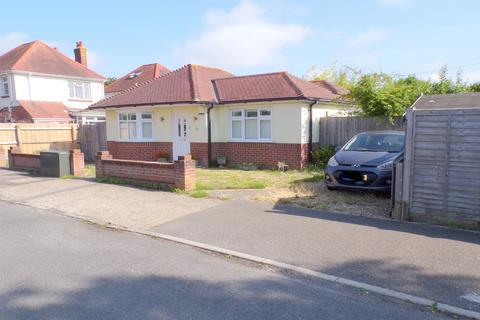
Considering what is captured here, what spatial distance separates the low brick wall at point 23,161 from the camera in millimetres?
13273

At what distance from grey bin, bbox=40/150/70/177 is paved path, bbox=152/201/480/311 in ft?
23.6

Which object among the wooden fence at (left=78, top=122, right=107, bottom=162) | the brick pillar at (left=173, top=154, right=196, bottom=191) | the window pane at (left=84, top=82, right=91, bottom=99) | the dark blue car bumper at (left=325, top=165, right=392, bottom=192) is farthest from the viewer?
the window pane at (left=84, top=82, right=91, bottom=99)

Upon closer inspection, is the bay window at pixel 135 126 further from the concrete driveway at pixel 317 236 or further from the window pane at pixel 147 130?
the concrete driveway at pixel 317 236

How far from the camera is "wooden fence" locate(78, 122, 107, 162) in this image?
1923 cm

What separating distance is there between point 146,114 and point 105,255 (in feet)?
40.7

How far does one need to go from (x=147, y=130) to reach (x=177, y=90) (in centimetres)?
236

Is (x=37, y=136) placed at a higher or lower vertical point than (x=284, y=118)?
lower

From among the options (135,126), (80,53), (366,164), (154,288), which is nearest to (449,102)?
(366,164)

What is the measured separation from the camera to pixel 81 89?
30.6m

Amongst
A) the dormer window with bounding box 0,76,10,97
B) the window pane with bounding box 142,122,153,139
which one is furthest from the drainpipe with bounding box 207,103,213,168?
the dormer window with bounding box 0,76,10,97

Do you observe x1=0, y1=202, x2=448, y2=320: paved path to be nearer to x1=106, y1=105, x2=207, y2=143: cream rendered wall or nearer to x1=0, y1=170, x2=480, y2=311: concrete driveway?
x1=0, y1=170, x2=480, y2=311: concrete driveway

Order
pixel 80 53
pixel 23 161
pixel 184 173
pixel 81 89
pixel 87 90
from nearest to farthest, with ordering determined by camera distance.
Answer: pixel 184 173 → pixel 23 161 → pixel 81 89 → pixel 87 90 → pixel 80 53

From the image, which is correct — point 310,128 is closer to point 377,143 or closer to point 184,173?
point 377,143

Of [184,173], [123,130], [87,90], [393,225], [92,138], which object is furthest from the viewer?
[87,90]
